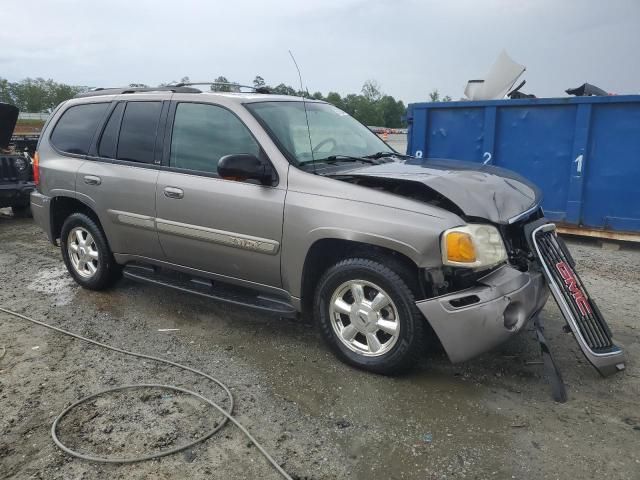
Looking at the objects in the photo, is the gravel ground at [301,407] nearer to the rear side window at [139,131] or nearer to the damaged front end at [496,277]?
the damaged front end at [496,277]

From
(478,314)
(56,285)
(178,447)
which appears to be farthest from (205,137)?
(56,285)

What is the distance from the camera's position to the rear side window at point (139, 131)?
4.35m

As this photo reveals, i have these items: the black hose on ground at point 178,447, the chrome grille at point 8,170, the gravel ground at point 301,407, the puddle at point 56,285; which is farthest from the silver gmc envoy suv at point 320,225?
the chrome grille at point 8,170

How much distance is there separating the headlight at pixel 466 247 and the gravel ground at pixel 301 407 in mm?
838

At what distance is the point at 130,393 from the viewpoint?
327 cm

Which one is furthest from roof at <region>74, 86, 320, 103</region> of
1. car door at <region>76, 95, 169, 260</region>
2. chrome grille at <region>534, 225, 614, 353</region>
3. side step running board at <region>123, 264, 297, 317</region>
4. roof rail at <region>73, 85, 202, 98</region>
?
chrome grille at <region>534, 225, 614, 353</region>

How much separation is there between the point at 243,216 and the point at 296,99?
1289mm

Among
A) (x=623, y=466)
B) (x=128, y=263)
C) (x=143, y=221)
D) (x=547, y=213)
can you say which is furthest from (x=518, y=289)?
(x=547, y=213)

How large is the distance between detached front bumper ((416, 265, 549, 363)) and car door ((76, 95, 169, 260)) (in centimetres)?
245

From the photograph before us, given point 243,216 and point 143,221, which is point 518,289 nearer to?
point 243,216

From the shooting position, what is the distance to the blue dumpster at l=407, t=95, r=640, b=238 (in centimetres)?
668

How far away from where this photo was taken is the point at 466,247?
9.85ft

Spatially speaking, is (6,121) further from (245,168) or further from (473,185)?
(473,185)

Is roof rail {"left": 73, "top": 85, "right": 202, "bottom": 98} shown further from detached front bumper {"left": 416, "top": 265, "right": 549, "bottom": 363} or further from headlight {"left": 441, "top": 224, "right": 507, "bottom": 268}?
detached front bumper {"left": 416, "top": 265, "right": 549, "bottom": 363}
